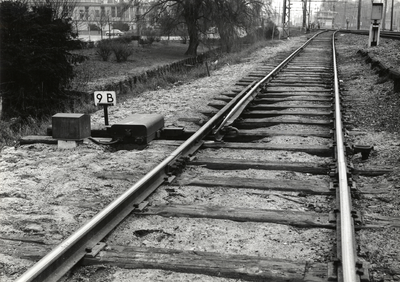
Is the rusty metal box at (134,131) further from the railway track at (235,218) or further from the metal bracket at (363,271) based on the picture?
the metal bracket at (363,271)

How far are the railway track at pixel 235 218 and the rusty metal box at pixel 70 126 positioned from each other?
1.39 meters

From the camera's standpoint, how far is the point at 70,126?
20.6 feet

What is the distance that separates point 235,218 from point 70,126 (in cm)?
318

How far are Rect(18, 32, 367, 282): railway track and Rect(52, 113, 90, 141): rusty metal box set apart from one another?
54.7 inches

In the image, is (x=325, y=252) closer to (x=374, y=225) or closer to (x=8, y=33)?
(x=374, y=225)

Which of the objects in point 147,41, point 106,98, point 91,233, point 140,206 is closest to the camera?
point 91,233

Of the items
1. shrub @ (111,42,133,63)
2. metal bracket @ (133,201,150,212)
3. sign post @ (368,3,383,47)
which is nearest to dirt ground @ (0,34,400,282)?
metal bracket @ (133,201,150,212)

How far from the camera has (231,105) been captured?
28.0ft

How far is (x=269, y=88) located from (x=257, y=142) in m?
5.28

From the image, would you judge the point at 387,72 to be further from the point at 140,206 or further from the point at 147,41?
the point at 147,41

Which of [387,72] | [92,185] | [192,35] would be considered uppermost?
[192,35]

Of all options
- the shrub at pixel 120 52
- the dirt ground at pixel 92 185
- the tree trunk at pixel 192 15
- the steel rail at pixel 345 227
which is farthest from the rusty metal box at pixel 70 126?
the tree trunk at pixel 192 15

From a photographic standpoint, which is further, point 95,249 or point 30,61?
point 30,61

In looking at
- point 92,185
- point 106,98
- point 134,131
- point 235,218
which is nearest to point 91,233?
point 235,218
